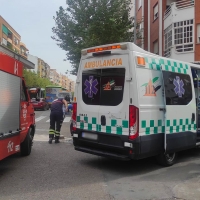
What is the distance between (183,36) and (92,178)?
50.9 feet

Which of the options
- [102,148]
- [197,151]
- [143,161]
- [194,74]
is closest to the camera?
[102,148]

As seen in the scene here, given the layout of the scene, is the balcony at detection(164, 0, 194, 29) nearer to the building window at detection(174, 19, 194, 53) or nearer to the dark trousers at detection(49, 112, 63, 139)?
the building window at detection(174, 19, 194, 53)

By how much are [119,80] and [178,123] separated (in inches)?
71.1

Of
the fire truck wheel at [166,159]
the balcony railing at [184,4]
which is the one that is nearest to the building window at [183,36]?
the balcony railing at [184,4]

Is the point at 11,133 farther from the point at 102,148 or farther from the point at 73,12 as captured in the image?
the point at 73,12

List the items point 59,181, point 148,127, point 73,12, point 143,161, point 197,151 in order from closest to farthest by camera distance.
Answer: point 59,181 → point 148,127 → point 143,161 → point 197,151 → point 73,12

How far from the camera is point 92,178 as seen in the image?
548 centimetres

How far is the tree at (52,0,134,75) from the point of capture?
17.3 metres

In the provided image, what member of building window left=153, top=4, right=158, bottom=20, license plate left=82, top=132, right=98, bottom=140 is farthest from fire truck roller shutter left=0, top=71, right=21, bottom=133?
building window left=153, top=4, right=158, bottom=20

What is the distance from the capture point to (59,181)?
522cm

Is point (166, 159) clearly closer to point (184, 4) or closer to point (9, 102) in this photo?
point (9, 102)

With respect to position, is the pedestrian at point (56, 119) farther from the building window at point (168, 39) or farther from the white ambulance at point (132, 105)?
the building window at point (168, 39)

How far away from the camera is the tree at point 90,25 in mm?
17328

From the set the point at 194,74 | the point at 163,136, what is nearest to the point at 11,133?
the point at 163,136
